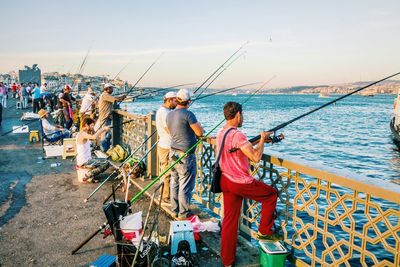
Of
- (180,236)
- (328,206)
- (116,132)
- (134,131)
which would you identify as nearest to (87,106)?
(116,132)

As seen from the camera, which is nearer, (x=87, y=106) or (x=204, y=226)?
(x=204, y=226)

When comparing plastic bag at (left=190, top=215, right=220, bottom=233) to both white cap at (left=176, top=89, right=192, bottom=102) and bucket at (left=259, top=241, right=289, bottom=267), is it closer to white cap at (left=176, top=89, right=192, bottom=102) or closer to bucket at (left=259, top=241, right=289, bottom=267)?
bucket at (left=259, top=241, right=289, bottom=267)

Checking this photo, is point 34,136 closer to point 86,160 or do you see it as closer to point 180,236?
point 86,160

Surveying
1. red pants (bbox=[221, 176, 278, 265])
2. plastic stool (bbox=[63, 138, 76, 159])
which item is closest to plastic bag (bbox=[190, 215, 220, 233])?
red pants (bbox=[221, 176, 278, 265])

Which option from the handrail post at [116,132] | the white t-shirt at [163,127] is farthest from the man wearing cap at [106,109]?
the white t-shirt at [163,127]

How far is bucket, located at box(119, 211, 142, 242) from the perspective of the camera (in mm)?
3875

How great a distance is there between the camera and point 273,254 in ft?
12.9

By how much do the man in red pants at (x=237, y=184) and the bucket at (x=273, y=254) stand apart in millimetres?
91

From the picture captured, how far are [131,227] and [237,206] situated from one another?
50.3 inches

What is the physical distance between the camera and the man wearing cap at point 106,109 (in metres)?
9.46

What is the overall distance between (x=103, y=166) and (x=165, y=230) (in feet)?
10.8

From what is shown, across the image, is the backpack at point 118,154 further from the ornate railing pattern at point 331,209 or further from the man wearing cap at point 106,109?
the ornate railing pattern at point 331,209

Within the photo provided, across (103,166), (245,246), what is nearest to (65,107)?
(103,166)

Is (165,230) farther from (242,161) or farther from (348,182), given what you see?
(348,182)
